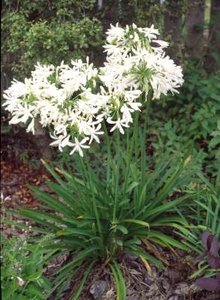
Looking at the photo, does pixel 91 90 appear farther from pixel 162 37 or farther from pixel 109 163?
pixel 162 37

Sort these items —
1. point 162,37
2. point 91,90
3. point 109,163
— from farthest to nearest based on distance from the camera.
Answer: point 162,37, point 109,163, point 91,90

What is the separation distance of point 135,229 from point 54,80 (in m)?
1.12

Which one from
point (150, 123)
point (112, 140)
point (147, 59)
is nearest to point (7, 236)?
point (112, 140)

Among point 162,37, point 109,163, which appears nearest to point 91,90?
point 109,163

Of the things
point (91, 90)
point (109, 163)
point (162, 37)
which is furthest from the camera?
point (162, 37)

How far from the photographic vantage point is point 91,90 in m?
3.27

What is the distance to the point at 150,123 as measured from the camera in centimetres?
518

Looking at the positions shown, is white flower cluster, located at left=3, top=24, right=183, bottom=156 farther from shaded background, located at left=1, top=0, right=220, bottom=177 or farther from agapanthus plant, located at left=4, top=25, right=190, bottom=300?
shaded background, located at left=1, top=0, right=220, bottom=177

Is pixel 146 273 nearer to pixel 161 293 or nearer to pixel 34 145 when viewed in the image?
pixel 161 293

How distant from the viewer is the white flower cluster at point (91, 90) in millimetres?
3049

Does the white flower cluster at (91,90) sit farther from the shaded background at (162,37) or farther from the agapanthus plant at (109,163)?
the shaded background at (162,37)

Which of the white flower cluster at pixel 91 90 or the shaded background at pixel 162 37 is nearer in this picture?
the white flower cluster at pixel 91 90

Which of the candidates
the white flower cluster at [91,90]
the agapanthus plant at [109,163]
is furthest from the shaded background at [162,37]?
the white flower cluster at [91,90]

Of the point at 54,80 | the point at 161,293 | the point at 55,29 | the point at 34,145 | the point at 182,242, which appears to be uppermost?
the point at 55,29
